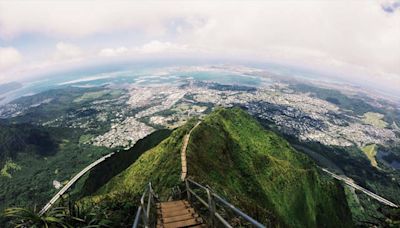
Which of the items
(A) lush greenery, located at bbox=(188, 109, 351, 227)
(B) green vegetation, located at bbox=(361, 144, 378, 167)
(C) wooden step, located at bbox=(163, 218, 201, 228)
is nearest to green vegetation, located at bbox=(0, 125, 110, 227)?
(A) lush greenery, located at bbox=(188, 109, 351, 227)

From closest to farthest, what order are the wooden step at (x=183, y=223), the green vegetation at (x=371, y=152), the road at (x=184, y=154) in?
the wooden step at (x=183, y=223) < the road at (x=184, y=154) < the green vegetation at (x=371, y=152)

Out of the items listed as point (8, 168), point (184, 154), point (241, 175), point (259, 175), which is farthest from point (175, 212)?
point (8, 168)

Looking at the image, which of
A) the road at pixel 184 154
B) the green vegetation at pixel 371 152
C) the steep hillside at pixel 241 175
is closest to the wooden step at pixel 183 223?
the steep hillside at pixel 241 175

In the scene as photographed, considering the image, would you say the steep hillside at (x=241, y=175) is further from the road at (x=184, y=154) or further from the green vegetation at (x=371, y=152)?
the green vegetation at (x=371, y=152)

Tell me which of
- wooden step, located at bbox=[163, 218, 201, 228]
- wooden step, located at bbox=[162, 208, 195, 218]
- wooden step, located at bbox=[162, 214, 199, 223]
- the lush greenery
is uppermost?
wooden step, located at bbox=[163, 218, 201, 228]

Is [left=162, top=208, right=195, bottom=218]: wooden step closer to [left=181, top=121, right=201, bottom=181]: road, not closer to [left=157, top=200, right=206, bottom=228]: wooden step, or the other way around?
[left=157, top=200, right=206, bottom=228]: wooden step

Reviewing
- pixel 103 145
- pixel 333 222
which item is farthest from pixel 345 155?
pixel 103 145
